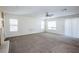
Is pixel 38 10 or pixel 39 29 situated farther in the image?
pixel 39 29

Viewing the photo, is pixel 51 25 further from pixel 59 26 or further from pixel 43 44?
pixel 43 44

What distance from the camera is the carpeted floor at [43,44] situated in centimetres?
148

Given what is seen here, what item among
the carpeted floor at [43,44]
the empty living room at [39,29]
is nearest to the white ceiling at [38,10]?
the empty living room at [39,29]

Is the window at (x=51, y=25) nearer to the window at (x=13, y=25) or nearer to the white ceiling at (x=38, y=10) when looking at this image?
the white ceiling at (x=38, y=10)

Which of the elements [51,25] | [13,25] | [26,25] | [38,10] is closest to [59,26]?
[51,25]

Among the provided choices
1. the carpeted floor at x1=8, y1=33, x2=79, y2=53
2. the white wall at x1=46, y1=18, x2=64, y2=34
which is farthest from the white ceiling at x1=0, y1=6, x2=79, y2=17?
the carpeted floor at x1=8, y1=33, x2=79, y2=53

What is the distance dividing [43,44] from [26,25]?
1.71 feet

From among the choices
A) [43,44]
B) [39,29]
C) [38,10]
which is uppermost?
[38,10]

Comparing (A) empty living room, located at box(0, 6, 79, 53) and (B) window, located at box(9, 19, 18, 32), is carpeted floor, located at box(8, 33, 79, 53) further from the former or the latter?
(B) window, located at box(9, 19, 18, 32)

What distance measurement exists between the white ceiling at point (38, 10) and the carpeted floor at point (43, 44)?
1.49 ft

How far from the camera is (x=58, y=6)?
144 centimetres

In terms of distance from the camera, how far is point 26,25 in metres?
1.58
